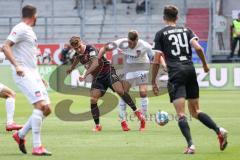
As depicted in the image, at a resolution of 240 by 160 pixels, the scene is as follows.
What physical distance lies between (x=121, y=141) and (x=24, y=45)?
11.0ft

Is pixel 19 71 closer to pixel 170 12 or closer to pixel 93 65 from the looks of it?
pixel 170 12

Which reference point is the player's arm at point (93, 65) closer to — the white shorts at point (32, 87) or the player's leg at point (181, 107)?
the player's leg at point (181, 107)

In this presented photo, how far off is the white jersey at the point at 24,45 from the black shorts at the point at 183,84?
231 cm

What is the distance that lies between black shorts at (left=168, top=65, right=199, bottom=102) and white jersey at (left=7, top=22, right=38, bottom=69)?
231 cm

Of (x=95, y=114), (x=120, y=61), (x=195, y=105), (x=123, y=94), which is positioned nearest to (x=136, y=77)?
(x=123, y=94)

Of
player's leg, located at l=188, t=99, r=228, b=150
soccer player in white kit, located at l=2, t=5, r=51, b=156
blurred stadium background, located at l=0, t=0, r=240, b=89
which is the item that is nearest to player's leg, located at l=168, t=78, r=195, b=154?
player's leg, located at l=188, t=99, r=228, b=150

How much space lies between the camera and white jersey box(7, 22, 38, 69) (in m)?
12.7

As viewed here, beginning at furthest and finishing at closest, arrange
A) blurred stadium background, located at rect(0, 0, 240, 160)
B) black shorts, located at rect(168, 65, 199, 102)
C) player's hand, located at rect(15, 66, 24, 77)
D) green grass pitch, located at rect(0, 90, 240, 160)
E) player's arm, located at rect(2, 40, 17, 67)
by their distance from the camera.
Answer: blurred stadium background, located at rect(0, 0, 240, 160) < black shorts, located at rect(168, 65, 199, 102) < green grass pitch, located at rect(0, 90, 240, 160) < player's arm, located at rect(2, 40, 17, 67) < player's hand, located at rect(15, 66, 24, 77)

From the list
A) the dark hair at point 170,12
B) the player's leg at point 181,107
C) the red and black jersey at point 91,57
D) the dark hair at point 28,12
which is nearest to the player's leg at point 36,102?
the dark hair at point 28,12

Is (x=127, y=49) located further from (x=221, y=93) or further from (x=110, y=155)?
(x=221, y=93)

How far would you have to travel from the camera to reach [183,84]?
13.1 metres

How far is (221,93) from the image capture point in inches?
1291

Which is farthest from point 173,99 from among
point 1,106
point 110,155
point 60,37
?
point 60,37

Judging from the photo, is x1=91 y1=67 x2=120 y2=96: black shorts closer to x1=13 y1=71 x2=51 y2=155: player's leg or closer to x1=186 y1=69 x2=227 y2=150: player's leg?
x1=186 y1=69 x2=227 y2=150: player's leg
